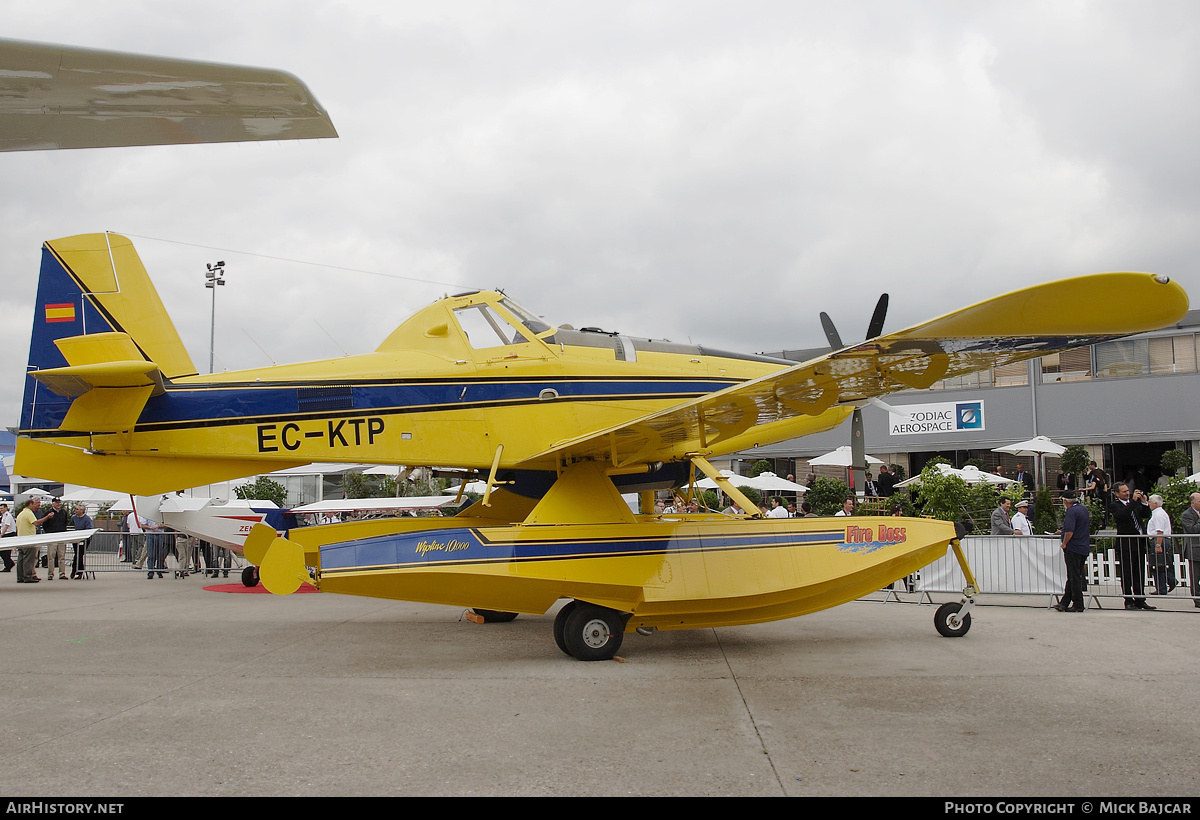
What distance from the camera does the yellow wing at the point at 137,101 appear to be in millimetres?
3846

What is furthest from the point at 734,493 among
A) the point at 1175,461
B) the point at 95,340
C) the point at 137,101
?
the point at 1175,461

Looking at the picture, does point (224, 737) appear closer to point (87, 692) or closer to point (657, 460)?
point (87, 692)

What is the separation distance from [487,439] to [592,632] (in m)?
2.32

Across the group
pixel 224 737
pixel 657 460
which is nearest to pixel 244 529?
pixel 657 460

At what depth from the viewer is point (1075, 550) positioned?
10797 mm

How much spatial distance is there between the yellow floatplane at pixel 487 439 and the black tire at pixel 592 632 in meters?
0.02

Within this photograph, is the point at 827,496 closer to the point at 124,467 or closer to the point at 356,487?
the point at 124,467

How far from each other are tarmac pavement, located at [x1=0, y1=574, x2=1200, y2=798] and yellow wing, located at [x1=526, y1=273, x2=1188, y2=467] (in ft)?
7.34

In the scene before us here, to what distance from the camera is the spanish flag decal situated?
8656 mm

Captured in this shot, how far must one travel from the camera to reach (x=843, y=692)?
6.29m

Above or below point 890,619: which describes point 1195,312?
above

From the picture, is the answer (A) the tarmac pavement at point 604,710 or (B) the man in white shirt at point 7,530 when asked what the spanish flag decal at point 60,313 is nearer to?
(A) the tarmac pavement at point 604,710

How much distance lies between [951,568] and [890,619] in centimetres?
319

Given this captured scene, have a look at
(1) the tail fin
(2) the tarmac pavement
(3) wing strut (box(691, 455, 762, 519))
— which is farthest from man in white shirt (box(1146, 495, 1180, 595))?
(1) the tail fin
